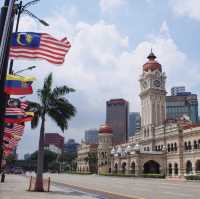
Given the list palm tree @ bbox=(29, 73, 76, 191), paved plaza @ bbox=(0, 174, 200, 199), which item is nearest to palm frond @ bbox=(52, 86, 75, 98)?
palm tree @ bbox=(29, 73, 76, 191)

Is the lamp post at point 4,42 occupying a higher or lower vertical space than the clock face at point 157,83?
lower

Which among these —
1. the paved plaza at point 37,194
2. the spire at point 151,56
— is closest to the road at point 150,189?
the paved plaza at point 37,194

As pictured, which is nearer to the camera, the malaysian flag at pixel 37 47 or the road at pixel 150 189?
the malaysian flag at pixel 37 47

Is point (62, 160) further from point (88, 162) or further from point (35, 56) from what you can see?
point (35, 56)

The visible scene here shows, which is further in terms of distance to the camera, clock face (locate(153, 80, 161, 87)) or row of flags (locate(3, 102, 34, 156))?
clock face (locate(153, 80, 161, 87))

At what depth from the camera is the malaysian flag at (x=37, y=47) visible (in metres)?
13.2

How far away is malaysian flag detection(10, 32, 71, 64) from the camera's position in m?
13.2

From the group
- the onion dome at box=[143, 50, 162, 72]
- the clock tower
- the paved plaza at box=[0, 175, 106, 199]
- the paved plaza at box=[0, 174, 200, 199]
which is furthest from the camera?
the onion dome at box=[143, 50, 162, 72]

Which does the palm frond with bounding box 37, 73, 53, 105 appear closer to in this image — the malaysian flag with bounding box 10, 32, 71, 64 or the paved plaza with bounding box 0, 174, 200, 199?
the paved plaza with bounding box 0, 174, 200, 199

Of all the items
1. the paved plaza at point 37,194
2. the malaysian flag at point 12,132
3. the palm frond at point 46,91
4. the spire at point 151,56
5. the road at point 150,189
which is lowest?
the paved plaza at point 37,194

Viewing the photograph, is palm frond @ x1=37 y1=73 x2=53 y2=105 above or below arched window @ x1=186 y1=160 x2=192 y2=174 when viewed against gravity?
above

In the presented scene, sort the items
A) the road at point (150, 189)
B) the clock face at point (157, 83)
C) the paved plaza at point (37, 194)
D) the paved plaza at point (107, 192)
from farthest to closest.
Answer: the clock face at point (157, 83) → the road at point (150, 189) → the paved plaza at point (107, 192) → the paved plaza at point (37, 194)

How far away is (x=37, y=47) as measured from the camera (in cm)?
1346

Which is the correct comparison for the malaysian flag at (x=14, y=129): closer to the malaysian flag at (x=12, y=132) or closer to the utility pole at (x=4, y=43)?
the malaysian flag at (x=12, y=132)
